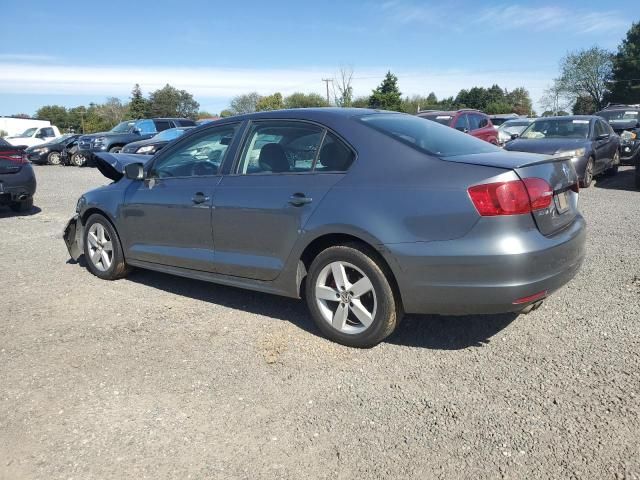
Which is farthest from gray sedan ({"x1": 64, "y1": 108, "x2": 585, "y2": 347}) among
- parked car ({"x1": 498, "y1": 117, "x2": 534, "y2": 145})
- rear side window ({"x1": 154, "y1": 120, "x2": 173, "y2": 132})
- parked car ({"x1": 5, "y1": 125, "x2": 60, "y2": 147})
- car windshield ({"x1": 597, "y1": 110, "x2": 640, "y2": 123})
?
parked car ({"x1": 5, "y1": 125, "x2": 60, "y2": 147})

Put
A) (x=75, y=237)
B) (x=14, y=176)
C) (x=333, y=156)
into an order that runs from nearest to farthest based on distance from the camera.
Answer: (x=333, y=156) → (x=75, y=237) → (x=14, y=176)

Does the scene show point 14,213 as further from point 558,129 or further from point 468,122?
point 468,122

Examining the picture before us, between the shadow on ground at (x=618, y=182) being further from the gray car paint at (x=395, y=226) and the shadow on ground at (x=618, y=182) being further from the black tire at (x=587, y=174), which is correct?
the gray car paint at (x=395, y=226)

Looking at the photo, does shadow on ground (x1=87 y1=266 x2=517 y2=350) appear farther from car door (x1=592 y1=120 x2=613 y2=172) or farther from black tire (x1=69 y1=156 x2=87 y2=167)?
black tire (x1=69 y1=156 x2=87 y2=167)

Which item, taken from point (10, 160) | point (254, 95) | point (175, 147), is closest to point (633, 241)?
point (175, 147)

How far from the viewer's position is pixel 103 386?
→ 131 inches

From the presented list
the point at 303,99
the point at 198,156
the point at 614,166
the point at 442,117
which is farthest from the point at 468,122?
the point at 303,99

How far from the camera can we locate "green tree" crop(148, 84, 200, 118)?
9056 cm

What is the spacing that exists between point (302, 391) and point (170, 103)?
320 ft

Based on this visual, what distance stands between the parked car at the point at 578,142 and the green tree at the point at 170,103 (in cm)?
8349

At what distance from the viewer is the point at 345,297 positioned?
3.69m

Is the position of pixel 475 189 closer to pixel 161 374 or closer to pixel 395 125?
pixel 395 125

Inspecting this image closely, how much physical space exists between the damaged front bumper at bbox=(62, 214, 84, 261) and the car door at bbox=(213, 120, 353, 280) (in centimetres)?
226

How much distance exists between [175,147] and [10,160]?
20.2 ft
